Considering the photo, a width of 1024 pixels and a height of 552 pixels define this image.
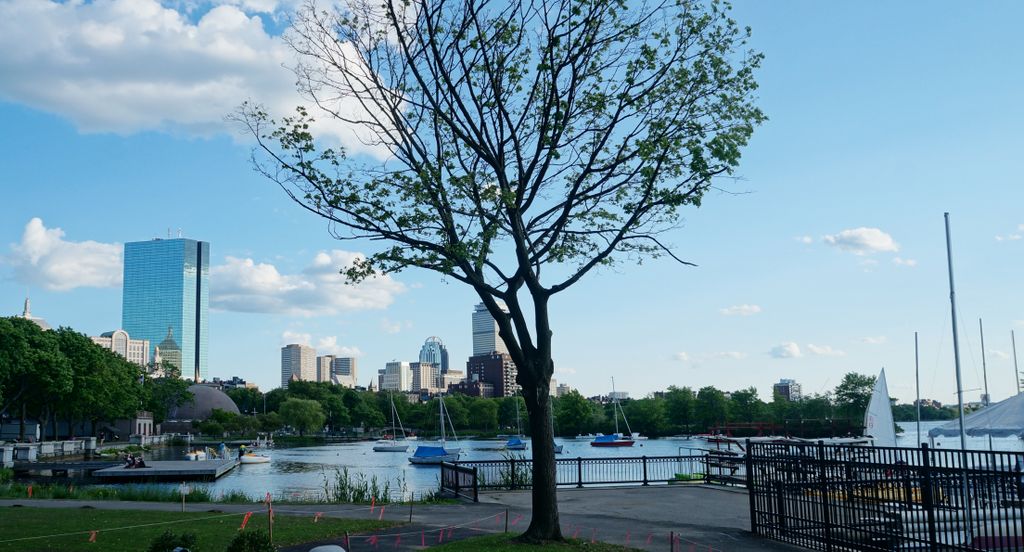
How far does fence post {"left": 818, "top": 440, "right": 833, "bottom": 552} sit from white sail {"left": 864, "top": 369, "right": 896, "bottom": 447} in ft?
70.8

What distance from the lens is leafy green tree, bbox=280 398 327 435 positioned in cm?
15262

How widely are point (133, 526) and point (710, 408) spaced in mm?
153954

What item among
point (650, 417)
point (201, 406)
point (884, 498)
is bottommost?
point (650, 417)

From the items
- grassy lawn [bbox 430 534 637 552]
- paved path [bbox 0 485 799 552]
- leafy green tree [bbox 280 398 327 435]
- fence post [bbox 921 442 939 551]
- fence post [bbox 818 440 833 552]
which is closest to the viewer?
fence post [bbox 921 442 939 551]

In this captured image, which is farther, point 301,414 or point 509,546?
point 301,414

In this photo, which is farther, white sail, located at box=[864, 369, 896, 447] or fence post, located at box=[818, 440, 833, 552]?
white sail, located at box=[864, 369, 896, 447]

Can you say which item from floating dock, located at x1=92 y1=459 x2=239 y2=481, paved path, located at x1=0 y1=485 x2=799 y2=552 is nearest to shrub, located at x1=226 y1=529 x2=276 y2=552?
paved path, located at x1=0 y1=485 x2=799 y2=552

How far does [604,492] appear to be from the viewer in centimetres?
2838

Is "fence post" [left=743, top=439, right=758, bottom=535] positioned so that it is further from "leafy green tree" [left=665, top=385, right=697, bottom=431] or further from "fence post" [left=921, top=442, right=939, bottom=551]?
"leafy green tree" [left=665, top=385, right=697, bottom=431]

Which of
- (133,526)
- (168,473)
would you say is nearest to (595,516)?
(133,526)

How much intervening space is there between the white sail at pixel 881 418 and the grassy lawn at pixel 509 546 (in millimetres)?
24013

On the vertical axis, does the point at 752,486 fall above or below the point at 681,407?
above

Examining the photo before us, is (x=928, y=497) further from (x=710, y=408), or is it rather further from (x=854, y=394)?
(x=710, y=408)

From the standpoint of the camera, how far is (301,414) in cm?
15238
